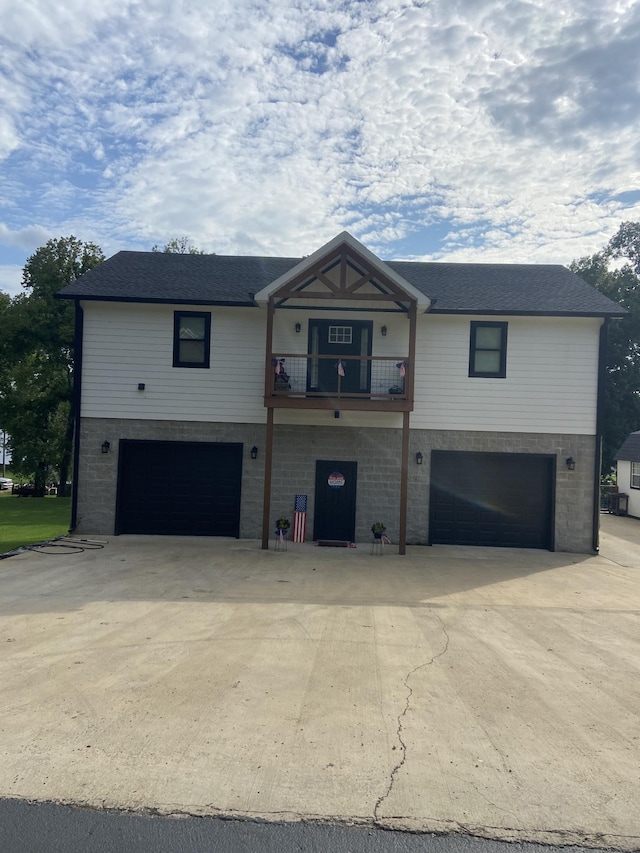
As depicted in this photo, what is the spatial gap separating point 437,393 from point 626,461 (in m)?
14.0

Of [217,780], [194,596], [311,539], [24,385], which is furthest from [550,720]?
[24,385]

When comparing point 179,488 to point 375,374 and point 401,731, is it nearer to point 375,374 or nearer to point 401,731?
point 375,374

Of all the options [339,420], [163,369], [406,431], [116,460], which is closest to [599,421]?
[406,431]

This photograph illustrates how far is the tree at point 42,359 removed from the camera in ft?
92.6

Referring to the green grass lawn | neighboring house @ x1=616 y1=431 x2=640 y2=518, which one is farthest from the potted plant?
neighboring house @ x1=616 y1=431 x2=640 y2=518

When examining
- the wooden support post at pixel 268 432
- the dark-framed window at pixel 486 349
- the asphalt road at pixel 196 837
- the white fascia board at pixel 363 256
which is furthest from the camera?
the dark-framed window at pixel 486 349

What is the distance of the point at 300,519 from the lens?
1421 cm

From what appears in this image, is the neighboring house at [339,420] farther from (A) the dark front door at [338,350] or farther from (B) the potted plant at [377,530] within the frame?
(B) the potted plant at [377,530]

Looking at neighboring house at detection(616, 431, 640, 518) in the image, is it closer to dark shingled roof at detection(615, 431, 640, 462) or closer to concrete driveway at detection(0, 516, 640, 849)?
dark shingled roof at detection(615, 431, 640, 462)

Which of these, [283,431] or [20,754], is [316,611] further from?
[283,431]

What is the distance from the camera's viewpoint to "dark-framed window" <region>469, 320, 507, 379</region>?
567 inches

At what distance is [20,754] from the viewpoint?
4.09 m

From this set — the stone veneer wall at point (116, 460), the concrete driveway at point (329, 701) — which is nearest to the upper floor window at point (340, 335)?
the stone veneer wall at point (116, 460)

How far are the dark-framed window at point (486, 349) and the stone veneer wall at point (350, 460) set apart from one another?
155cm
